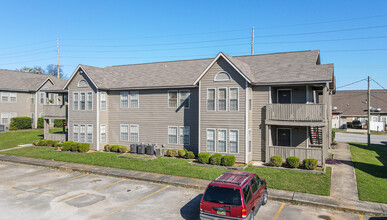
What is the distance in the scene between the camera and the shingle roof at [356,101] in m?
58.0

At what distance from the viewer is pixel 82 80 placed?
1094 inches

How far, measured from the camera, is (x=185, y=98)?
974 inches

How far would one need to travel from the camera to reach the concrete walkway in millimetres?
14406

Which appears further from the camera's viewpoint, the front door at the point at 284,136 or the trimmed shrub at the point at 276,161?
the front door at the point at 284,136

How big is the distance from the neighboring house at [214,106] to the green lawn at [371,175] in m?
2.86

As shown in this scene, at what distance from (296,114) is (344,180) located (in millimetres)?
5299

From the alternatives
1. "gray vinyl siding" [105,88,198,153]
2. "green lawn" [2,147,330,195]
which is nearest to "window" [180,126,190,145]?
"gray vinyl siding" [105,88,198,153]

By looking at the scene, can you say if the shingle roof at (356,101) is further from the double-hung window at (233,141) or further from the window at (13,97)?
A: the window at (13,97)

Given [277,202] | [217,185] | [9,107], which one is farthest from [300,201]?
[9,107]

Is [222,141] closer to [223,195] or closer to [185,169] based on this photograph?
[185,169]

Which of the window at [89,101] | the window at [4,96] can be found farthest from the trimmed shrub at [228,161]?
the window at [4,96]

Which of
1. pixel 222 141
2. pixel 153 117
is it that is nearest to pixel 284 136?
pixel 222 141

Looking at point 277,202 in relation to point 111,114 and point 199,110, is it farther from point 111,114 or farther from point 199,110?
point 111,114

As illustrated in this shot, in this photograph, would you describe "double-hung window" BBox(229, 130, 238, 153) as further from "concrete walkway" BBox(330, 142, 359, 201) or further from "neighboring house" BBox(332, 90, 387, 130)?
"neighboring house" BBox(332, 90, 387, 130)
